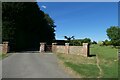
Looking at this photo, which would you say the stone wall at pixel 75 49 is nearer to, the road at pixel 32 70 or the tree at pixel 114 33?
the road at pixel 32 70

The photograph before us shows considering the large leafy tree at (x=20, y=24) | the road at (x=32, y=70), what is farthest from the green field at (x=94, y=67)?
the large leafy tree at (x=20, y=24)

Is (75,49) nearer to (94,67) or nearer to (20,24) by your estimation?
(94,67)

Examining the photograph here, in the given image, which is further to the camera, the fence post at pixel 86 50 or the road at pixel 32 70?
the fence post at pixel 86 50

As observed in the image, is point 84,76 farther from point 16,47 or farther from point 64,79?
point 16,47

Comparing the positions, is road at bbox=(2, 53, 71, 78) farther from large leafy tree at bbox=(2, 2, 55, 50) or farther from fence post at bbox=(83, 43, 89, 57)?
large leafy tree at bbox=(2, 2, 55, 50)

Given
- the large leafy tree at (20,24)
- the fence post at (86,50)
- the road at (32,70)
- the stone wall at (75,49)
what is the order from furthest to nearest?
the large leafy tree at (20,24) → the stone wall at (75,49) → the fence post at (86,50) → the road at (32,70)

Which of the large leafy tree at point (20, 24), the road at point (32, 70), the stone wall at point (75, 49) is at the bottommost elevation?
the road at point (32, 70)

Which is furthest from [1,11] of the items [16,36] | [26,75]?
[26,75]

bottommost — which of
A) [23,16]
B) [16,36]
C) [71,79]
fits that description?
[71,79]

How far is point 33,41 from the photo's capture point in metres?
70.8

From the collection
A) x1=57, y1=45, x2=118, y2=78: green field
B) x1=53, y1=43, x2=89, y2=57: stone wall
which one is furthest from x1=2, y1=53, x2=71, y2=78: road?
x1=53, y1=43, x2=89, y2=57: stone wall

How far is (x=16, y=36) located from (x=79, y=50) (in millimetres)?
19400

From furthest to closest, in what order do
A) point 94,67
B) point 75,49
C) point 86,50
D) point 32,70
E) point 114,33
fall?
point 114,33
point 75,49
point 86,50
point 94,67
point 32,70

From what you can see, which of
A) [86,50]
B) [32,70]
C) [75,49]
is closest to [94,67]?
[32,70]
